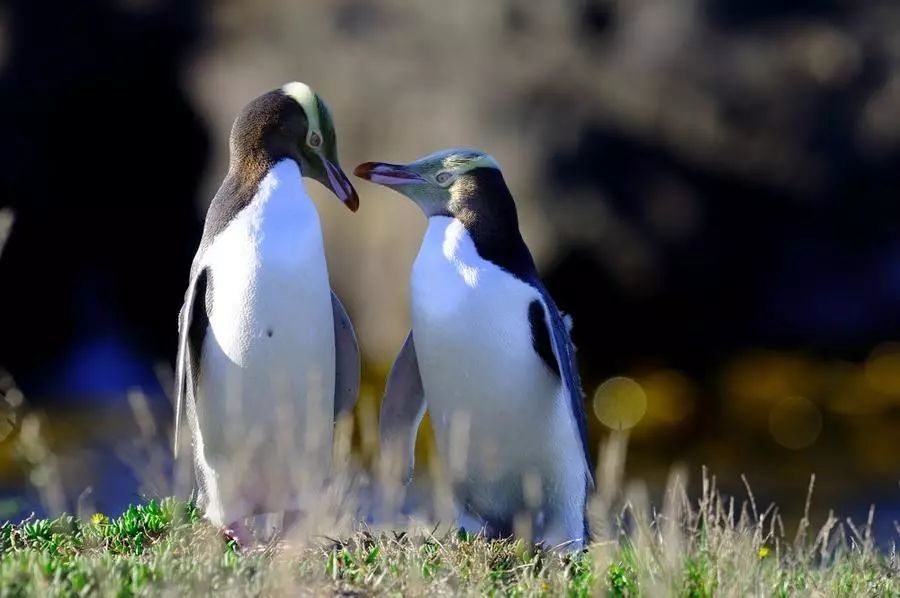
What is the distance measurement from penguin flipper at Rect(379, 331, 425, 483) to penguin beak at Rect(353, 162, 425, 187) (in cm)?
59

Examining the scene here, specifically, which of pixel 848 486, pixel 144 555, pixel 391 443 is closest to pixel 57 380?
pixel 848 486

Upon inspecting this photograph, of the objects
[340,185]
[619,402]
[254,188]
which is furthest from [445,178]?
[619,402]

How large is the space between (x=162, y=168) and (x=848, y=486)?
8.85 metres

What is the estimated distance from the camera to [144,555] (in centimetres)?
376

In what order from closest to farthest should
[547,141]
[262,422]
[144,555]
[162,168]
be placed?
[144,555]
[262,422]
[547,141]
[162,168]

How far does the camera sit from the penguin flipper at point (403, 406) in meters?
4.98

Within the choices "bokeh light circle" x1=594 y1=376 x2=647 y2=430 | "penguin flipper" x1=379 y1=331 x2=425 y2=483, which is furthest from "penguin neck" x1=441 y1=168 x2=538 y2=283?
"bokeh light circle" x1=594 y1=376 x2=647 y2=430

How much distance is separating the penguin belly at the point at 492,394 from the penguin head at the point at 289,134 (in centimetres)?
46

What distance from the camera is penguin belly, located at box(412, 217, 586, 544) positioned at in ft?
15.0

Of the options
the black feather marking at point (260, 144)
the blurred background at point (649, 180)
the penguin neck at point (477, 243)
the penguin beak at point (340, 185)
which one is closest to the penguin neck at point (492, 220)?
Result: the penguin neck at point (477, 243)

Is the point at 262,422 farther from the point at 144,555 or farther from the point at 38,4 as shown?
the point at 38,4

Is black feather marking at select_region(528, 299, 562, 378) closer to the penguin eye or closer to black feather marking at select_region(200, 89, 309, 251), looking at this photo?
the penguin eye

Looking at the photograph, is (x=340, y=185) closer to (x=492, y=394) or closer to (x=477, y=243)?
(x=477, y=243)

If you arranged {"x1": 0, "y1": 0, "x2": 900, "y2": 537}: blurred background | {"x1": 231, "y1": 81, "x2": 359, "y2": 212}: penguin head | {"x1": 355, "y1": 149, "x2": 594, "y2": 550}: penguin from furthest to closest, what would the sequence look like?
1. {"x1": 0, "y1": 0, "x2": 900, "y2": 537}: blurred background
2. {"x1": 231, "y1": 81, "x2": 359, "y2": 212}: penguin head
3. {"x1": 355, "y1": 149, "x2": 594, "y2": 550}: penguin
